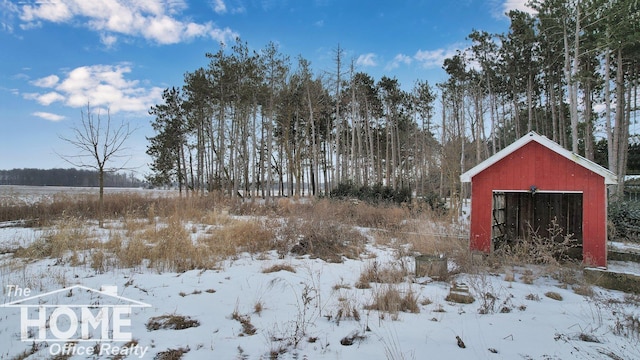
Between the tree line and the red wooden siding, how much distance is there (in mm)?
7920

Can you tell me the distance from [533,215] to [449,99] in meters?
20.2

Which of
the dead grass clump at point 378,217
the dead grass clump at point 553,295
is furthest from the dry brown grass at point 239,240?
the dead grass clump at point 553,295

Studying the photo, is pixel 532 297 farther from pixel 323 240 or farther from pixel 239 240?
pixel 239 240

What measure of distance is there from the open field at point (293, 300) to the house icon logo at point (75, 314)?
0.08 feet

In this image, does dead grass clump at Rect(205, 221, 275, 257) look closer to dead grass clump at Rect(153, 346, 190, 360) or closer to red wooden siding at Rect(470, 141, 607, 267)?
dead grass clump at Rect(153, 346, 190, 360)

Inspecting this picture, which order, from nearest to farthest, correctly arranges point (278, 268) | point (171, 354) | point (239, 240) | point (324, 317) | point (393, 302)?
point (171, 354) < point (324, 317) < point (393, 302) < point (278, 268) < point (239, 240)

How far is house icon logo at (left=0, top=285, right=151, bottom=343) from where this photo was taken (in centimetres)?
327

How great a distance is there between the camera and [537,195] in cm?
931

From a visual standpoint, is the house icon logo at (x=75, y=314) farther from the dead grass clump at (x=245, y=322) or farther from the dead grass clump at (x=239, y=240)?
the dead grass clump at (x=239, y=240)

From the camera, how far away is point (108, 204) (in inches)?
491

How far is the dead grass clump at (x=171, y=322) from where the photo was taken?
3.57 metres

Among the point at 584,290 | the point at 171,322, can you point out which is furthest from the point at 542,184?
the point at 171,322

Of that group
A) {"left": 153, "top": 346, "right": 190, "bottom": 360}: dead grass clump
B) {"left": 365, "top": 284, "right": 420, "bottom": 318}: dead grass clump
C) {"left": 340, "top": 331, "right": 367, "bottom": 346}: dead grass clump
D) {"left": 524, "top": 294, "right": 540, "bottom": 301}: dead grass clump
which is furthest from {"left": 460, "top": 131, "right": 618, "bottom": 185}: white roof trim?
{"left": 153, "top": 346, "right": 190, "bottom": 360}: dead grass clump

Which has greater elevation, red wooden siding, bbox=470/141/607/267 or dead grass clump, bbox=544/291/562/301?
red wooden siding, bbox=470/141/607/267
